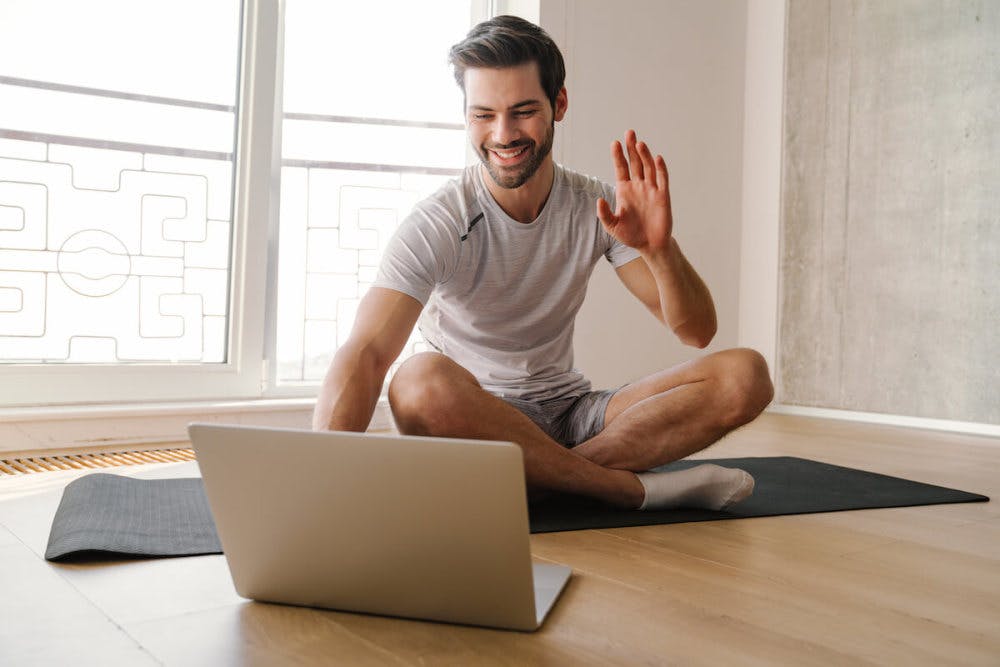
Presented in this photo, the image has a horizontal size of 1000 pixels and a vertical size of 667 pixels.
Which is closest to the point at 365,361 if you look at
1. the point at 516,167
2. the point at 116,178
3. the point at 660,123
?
the point at 516,167

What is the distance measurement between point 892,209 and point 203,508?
3188mm

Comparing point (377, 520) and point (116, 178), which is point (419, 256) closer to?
point (377, 520)

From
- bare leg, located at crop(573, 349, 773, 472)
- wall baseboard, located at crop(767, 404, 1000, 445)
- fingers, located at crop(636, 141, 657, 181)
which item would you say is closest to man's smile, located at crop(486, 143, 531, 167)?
fingers, located at crop(636, 141, 657, 181)

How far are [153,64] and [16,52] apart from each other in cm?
43

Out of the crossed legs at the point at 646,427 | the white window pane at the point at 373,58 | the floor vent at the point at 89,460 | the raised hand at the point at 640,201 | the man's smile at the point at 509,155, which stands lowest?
the floor vent at the point at 89,460

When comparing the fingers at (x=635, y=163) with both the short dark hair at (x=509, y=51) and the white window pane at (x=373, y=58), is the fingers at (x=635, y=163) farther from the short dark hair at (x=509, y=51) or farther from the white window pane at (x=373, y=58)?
the white window pane at (x=373, y=58)

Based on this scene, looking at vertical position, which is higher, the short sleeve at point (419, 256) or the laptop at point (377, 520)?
the short sleeve at point (419, 256)

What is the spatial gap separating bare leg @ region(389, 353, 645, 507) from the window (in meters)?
1.72

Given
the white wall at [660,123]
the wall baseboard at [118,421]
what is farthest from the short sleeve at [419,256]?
the white wall at [660,123]

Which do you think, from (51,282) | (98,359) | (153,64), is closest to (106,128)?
(153,64)

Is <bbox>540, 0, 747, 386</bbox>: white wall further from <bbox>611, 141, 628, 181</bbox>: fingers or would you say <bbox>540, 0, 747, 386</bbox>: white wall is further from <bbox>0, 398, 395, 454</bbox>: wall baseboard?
<bbox>611, 141, 628, 181</bbox>: fingers

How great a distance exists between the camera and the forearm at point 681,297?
1861 millimetres

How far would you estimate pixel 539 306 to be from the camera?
204 cm

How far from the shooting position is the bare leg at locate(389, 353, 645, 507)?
1.72 meters
